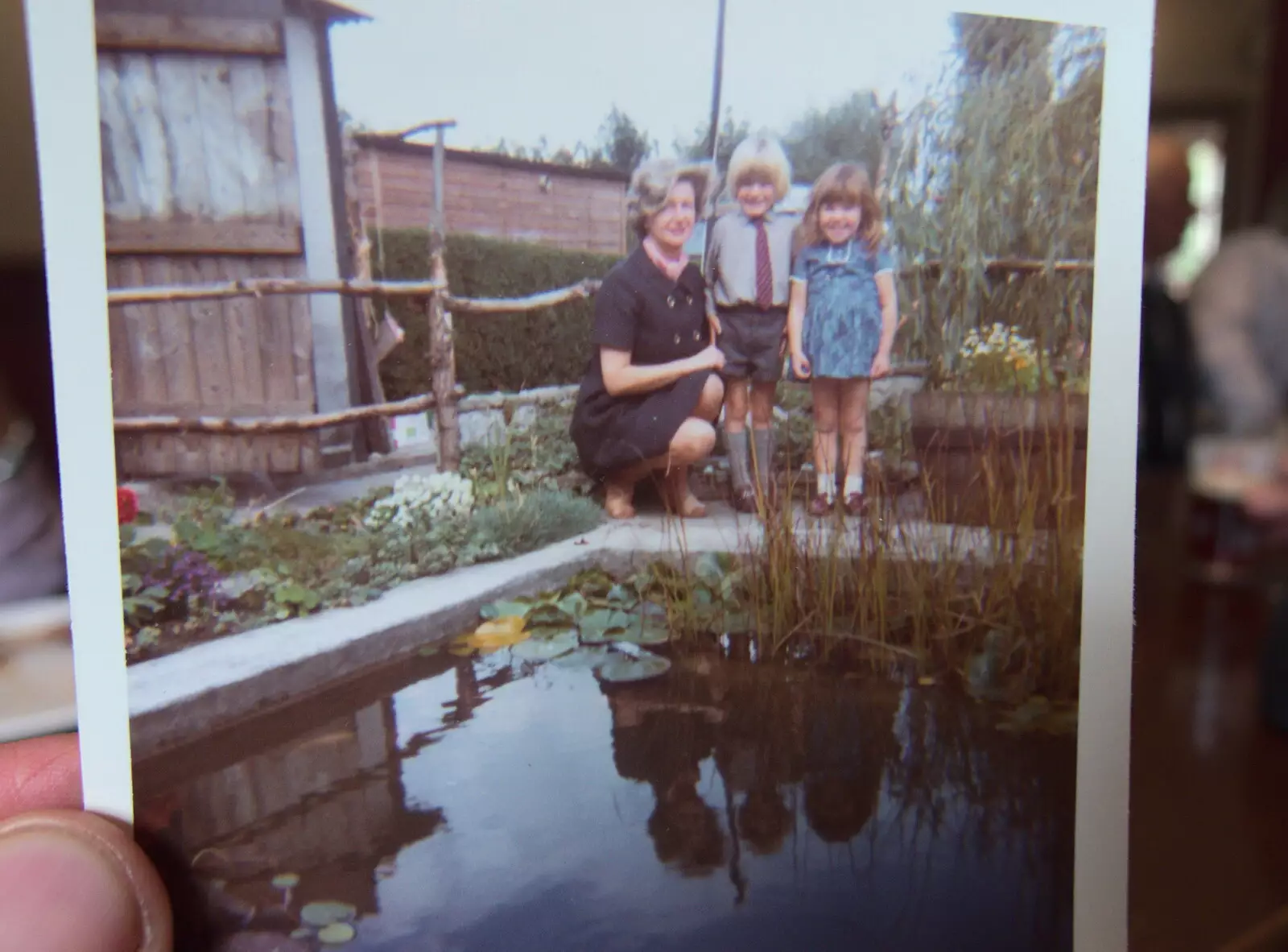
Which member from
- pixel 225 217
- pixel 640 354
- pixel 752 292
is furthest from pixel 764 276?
pixel 225 217

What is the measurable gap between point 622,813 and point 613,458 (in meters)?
0.30

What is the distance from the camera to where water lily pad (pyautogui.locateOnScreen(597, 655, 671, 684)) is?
68 cm

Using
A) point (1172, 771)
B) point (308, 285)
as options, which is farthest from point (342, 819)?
point (1172, 771)

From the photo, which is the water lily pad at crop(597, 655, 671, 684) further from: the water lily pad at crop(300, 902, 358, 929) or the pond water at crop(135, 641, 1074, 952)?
the water lily pad at crop(300, 902, 358, 929)

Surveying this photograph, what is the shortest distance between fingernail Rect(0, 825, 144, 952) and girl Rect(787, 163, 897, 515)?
64 centimetres

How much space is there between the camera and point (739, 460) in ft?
2.26

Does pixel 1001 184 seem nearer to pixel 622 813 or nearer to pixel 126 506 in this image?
pixel 622 813

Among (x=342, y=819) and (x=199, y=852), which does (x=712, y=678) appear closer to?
(x=342, y=819)

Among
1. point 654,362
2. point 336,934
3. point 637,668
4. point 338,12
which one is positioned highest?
point 338,12

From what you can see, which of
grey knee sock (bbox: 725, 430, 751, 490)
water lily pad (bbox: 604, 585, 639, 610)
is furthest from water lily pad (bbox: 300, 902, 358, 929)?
grey knee sock (bbox: 725, 430, 751, 490)

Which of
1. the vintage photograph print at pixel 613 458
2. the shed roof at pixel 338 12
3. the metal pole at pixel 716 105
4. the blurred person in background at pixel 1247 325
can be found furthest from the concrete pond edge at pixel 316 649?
the blurred person in background at pixel 1247 325

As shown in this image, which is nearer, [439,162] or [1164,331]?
[439,162]

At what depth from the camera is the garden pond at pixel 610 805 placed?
65 centimetres

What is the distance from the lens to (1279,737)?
0.78 meters
